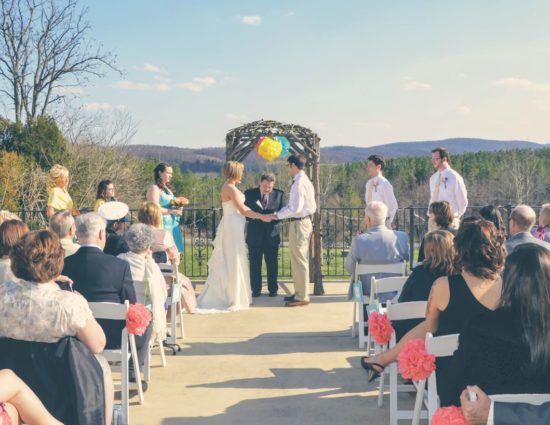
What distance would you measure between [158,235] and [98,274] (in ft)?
6.75

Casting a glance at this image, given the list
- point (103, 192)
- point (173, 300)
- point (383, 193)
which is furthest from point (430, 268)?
point (103, 192)

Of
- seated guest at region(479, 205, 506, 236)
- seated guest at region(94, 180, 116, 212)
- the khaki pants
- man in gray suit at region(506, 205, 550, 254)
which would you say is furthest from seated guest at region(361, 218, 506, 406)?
seated guest at region(94, 180, 116, 212)

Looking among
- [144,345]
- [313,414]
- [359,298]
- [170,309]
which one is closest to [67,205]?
[170,309]

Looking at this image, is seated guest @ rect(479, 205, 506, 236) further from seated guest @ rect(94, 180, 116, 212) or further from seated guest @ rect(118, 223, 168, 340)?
seated guest @ rect(94, 180, 116, 212)

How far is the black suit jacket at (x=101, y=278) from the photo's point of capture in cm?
461

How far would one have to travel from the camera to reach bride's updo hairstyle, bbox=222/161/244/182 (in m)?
8.20

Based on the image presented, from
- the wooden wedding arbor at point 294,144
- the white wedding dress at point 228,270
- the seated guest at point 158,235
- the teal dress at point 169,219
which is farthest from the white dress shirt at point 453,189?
the seated guest at point 158,235

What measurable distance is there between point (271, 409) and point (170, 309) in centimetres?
237

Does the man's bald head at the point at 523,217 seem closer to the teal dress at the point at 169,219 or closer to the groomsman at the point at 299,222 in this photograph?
the groomsman at the point at 299,222

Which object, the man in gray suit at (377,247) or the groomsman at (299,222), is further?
the groomsman at (299,222)

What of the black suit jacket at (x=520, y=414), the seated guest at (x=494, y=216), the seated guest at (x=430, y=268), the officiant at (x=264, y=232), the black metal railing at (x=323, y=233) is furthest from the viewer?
the black metal railing at (x=323, y=233)

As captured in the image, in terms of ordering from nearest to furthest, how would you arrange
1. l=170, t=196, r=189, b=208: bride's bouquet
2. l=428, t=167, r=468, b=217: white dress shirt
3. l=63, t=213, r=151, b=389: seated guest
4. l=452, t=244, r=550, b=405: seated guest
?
l=452, t=244, r=550, b=405: seated guest
l=63, t=213, r=151, b=389: seated guest
l=170, t=196, r=189, b=208: bride's bouquet
l=428, t=167, r=468, b=217: white dress shirt

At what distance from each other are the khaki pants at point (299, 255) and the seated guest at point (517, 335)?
573 centimetres

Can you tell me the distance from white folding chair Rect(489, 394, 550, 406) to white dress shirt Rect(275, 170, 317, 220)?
19.4 feet
